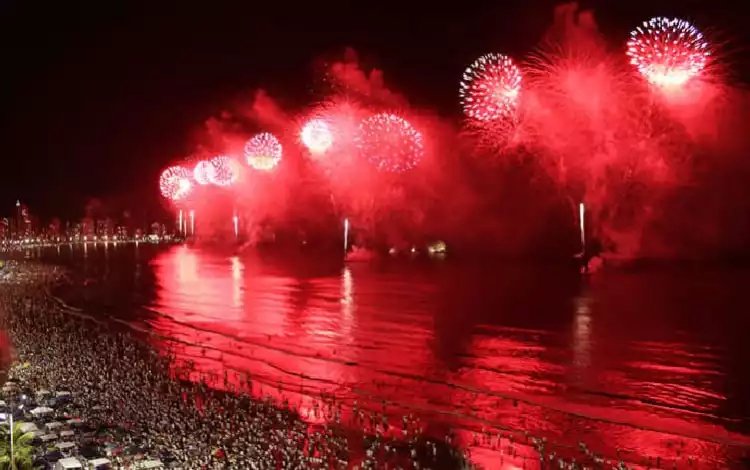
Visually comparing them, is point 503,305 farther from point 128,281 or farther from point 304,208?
point 304,208

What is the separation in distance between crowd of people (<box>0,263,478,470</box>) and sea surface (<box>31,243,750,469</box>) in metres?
0.92

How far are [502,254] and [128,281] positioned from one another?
133 ft

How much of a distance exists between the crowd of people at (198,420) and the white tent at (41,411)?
78cm

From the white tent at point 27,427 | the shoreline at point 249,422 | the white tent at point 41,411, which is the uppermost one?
the white tent at point 41,411

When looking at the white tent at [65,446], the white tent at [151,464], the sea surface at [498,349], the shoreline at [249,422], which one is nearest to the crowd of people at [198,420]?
the shoreline at [249,422]

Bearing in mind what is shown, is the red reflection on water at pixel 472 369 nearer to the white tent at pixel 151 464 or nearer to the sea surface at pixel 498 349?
the sea surface at pixel 498 349

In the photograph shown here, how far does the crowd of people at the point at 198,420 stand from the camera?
46.2 ft

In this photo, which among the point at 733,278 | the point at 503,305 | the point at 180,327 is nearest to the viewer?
the point at 180,327

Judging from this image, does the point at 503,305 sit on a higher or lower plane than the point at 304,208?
lower

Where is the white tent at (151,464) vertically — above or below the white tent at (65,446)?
below

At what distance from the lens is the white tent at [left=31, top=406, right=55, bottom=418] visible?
16328 millimetres

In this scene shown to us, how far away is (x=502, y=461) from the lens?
13984 mm

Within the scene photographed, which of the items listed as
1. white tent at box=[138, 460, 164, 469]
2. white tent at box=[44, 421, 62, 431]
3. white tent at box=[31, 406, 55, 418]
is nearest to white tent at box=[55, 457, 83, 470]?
white tent at box=[138, 460, 164, 469]

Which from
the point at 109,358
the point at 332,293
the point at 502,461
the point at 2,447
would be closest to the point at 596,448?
the point at 502,461
